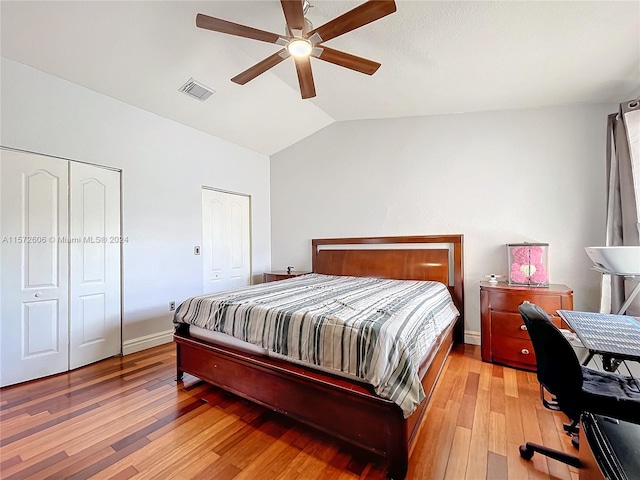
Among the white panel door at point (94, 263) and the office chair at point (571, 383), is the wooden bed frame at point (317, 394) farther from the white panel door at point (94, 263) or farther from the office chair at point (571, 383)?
the white panel door at point (94, 263)

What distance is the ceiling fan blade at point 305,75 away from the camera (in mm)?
2182

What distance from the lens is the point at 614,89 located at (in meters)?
2.68

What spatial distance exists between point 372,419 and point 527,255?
8.10 feet

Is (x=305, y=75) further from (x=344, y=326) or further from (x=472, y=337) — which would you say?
(x=472, y=337)

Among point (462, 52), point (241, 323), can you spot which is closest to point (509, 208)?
point (462, 52)

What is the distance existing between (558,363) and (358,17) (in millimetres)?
2162

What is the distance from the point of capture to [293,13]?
175cm

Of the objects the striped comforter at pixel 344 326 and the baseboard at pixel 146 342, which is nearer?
the striped comforter at pixel 344 326

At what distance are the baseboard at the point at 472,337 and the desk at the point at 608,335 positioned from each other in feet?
5.88

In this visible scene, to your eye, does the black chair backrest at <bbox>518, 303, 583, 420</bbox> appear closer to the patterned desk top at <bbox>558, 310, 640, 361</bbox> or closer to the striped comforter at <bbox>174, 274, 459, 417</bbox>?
the patterned desk top at <bbox>558, 310, 640, 361</bbox>

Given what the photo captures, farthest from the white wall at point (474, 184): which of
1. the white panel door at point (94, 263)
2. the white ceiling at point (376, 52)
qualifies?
the white panel door at point (94, 263)

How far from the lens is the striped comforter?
1529mm

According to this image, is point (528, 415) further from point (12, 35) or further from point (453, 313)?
point (12, 35)

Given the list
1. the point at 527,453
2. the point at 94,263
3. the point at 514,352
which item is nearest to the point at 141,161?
the point at 94,263
